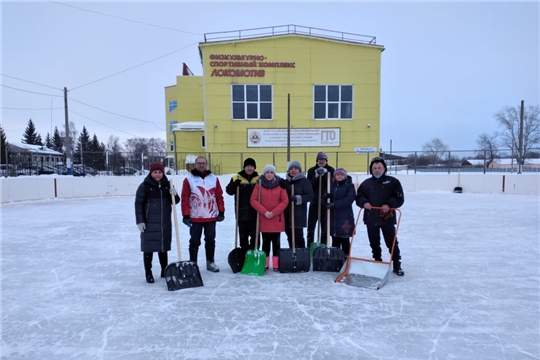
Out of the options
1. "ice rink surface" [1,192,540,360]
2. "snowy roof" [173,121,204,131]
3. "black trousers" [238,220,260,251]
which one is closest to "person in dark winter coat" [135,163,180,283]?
"ice rink surface" [1,192,540,360]

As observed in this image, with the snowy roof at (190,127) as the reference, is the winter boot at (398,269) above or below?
below

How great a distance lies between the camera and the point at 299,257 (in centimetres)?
428

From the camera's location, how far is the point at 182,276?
383 cm

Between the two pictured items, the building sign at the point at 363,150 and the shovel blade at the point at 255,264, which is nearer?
the shovel blade at the point at 255,264

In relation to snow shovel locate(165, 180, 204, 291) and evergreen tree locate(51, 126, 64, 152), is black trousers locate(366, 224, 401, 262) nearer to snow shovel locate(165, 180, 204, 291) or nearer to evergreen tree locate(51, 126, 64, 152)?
snow shovel locate(165, 180, 204, 291)

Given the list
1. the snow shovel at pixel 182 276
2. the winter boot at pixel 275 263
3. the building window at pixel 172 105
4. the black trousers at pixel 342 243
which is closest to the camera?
the snow shovel at pixel 182 276

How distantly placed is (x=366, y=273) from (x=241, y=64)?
1505cm

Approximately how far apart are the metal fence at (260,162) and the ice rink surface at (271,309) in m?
9.35

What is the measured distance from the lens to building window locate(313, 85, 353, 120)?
1725 centimetres

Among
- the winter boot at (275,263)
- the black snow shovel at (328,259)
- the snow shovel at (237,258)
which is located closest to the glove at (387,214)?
the black snow shovel at (328,259)

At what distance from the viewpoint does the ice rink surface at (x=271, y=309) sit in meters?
2.57

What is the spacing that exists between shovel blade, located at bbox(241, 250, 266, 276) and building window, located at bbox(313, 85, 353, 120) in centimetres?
1394

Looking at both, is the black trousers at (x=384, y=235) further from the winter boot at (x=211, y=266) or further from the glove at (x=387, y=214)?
the winter boot at (x=211, y=266)

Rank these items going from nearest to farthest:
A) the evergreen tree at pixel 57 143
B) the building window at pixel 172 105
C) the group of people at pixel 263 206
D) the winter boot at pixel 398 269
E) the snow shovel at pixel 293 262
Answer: the group of people at pixel 263 206, the winter boot at pixel 398 269, the snow shovel at pixel 293 262, the building window at pixel 172 105, the evergreen tree at pixel 57 143
